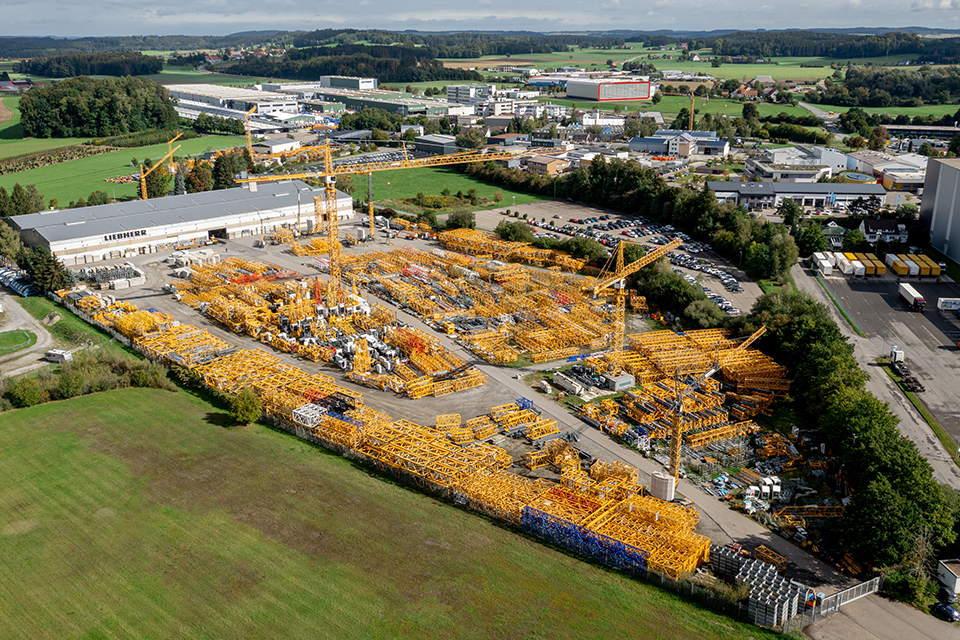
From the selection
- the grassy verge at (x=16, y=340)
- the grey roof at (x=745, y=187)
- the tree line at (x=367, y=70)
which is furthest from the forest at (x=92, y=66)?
the grey roof at (x=745, y=187)

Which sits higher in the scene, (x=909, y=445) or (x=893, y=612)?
(x=909, y=445)

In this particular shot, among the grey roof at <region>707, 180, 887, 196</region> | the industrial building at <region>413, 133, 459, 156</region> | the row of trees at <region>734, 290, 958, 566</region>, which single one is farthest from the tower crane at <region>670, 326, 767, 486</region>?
the industrial building at <region>413, 133, 459, 156</region>

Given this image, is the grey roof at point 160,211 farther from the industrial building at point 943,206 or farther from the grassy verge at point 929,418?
the industrial building at point 943,206

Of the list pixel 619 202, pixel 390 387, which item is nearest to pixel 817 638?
pixel 390 387

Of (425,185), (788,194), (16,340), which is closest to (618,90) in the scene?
(425,185)

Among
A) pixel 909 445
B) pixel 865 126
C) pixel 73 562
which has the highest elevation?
pixel 865 126

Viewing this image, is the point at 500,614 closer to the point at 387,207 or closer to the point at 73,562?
the point at 73,562

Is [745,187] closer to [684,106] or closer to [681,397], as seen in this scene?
[681,397]
